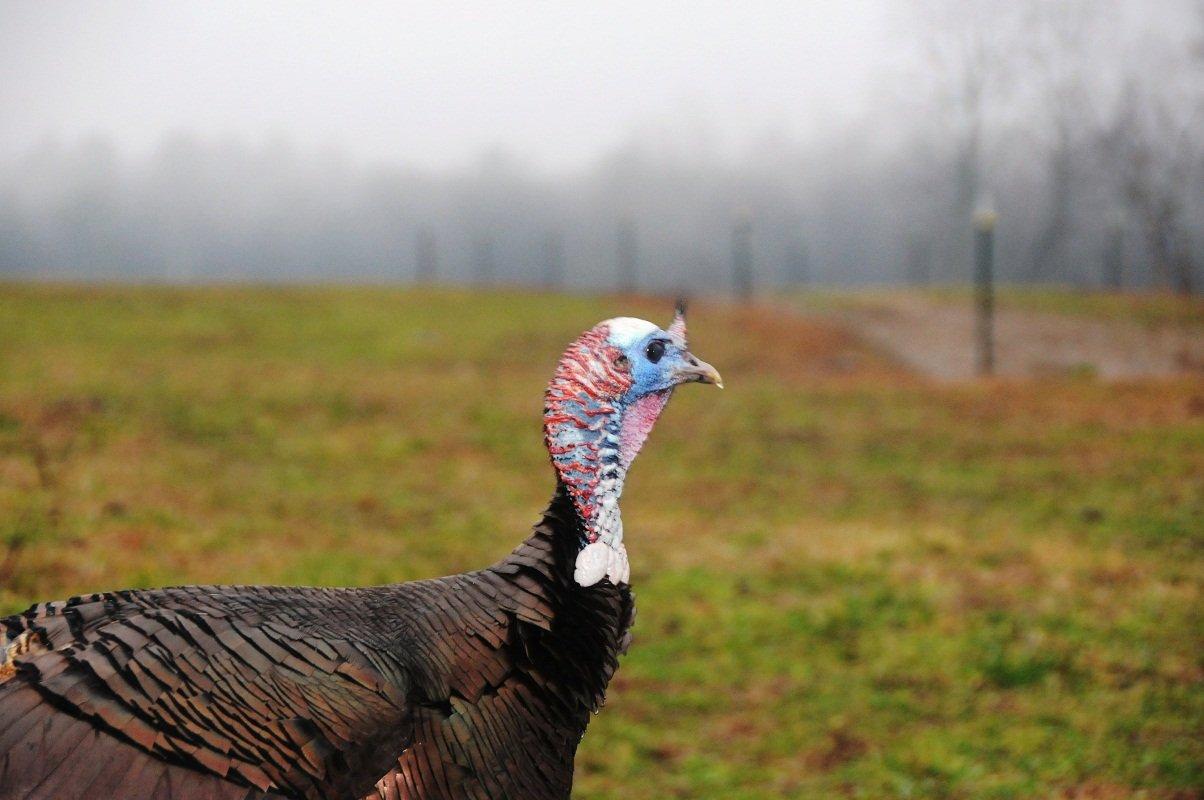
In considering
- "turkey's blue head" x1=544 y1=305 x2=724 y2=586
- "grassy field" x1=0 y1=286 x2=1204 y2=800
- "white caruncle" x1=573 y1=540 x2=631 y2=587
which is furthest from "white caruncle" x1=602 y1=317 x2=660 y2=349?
"grassy field" x1=0 y1=286 x2=1204 y2=800

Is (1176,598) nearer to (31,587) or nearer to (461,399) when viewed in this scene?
(31,587)

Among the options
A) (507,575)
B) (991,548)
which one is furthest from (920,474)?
(507,575)

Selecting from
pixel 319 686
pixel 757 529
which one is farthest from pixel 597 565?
pixel 757 529

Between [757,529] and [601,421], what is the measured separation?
6060 mm

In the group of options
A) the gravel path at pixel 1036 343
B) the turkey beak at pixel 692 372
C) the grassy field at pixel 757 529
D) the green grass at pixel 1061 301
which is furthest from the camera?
the green grass at pixel 1061 301

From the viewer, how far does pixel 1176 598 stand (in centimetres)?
666

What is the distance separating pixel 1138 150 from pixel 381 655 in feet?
67.7

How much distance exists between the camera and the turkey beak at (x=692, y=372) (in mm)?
2664

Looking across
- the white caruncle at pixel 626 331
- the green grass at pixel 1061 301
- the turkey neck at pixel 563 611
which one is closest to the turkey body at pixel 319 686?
the turkey neck at pixel 563 611

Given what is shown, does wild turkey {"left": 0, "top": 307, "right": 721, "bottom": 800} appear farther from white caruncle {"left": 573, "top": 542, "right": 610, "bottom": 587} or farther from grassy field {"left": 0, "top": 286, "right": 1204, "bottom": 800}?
grassy field {"left": 0, "top": 286, "right": 1204, "bottom": 800}

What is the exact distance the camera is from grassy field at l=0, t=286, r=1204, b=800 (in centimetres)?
498

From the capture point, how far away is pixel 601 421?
101 inches

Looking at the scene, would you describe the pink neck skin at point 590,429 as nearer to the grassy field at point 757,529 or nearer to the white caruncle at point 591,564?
the white caruncle at point 591,564

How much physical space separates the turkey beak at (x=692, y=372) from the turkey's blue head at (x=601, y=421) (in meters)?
0.02
